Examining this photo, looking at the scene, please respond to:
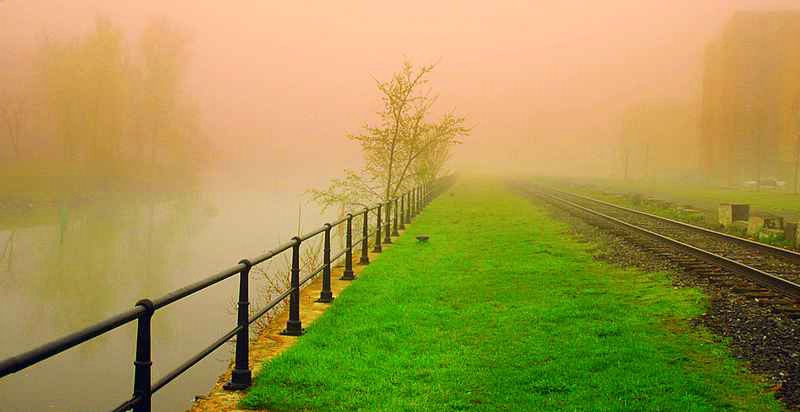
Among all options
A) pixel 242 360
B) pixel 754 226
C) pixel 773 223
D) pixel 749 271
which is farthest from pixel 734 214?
pixel 242 360

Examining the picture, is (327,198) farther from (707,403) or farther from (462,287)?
(707,403)

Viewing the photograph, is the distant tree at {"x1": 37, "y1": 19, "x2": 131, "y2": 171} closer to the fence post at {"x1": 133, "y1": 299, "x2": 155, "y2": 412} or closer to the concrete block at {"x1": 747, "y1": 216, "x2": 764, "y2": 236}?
the concrete block at {"x1": 747, "y1": 216, "x2": 764, "y2": 236}

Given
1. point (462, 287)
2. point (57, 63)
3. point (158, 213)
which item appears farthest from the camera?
point (57, 63)

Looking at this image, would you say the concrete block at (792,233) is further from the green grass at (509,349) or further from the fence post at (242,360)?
the fence post at (242,360)

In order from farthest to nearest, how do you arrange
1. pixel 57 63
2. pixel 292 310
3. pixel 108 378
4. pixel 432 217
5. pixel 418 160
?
pixel 57 63 → pixel 418 160 → pixel 432 217 → pixel 108 378 → pixel 292 310

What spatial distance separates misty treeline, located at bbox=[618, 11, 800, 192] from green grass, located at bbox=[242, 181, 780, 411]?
61980 millimetres

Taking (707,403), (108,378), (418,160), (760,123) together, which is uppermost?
(760,123)

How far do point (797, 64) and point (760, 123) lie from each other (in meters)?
10.6

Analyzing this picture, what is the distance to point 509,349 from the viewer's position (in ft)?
24.4

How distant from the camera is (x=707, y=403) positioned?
18.3 feet

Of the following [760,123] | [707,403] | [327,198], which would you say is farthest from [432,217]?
[760,123]

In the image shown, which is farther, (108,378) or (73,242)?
(73,242)

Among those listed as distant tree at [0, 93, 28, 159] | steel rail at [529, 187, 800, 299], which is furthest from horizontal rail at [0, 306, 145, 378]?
distant tree at [0, 93, 28, 159]

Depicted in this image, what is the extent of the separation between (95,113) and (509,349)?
4957 centimetres
